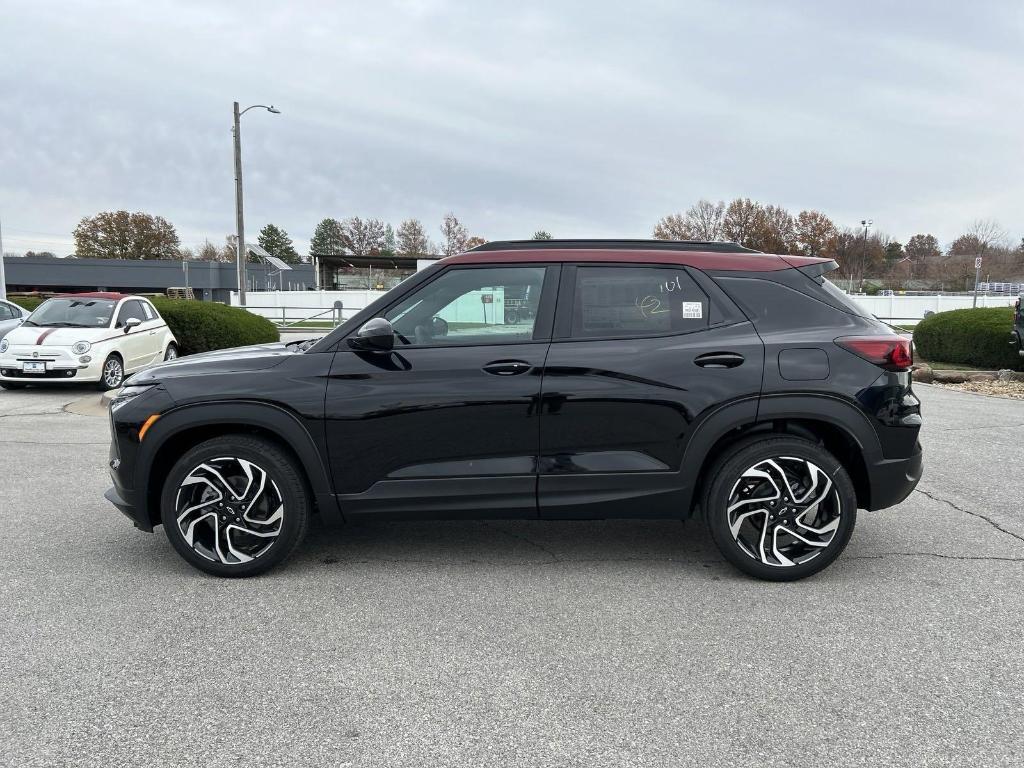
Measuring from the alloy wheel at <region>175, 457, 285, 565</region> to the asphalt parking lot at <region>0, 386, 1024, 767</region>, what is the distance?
19cm

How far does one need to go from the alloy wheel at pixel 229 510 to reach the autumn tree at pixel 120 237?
96974mm

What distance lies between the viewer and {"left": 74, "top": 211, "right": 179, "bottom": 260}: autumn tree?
296ft

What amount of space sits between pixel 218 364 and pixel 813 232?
3217 inches

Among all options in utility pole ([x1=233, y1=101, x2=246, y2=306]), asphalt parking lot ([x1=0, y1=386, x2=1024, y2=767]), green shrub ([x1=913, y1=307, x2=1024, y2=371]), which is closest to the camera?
asphalt parking lot ([x1=0, y1=386, x2=1024, y2=767])

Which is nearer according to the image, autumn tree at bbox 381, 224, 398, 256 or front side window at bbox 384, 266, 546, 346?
front side window at bbox 384, 266, 546, 346

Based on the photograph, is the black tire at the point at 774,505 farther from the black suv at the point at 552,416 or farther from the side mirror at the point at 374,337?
the side mirror at the point at 374,337

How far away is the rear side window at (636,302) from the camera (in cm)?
404

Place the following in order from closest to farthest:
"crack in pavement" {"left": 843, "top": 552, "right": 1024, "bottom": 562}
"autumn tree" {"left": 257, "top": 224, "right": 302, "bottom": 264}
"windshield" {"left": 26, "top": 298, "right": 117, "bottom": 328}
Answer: "crack in pavement" {"left": 843, "top": 552, "right": 1024, "bottom": 562} < "windshield" {"left": 26, "top": 298, "right": 117, "bottom": 328} < "autumn tree" {"left": 257, "top": 224, "right": 302, "bottom": 264}

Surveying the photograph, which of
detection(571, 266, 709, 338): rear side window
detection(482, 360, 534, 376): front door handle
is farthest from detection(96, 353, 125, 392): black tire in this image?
detection(571, 266, 709, 338): rear side window

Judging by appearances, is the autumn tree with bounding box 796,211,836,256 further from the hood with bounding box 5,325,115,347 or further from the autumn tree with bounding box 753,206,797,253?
the hood with bounding box 5,325,115,347

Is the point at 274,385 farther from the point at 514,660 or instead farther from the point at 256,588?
the point at 514,660

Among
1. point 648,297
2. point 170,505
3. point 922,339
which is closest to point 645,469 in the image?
point 648,297

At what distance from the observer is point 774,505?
3.96 m

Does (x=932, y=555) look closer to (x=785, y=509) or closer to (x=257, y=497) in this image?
(x=785, y=509)
